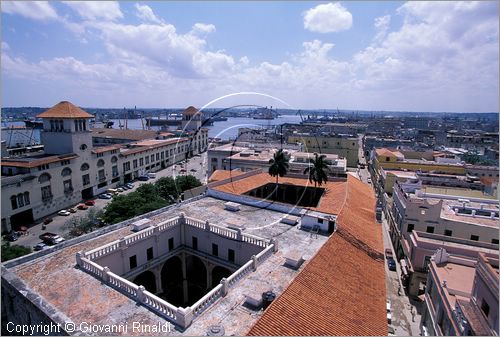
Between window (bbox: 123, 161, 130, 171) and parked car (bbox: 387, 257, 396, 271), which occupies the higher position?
window (bbox: 123, 161, 130, 171)

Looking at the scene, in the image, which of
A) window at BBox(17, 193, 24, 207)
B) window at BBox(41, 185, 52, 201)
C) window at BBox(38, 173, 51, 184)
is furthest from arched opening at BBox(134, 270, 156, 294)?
window at BBox(41, 185, 52, 201)

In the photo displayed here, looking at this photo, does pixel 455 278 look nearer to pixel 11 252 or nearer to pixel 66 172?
pixel 11 252

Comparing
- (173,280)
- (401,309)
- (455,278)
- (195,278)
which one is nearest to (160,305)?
(173,280)

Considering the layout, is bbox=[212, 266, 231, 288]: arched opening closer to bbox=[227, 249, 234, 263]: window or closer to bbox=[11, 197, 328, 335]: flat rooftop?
bbox=[227, 249, 234, 263]: window

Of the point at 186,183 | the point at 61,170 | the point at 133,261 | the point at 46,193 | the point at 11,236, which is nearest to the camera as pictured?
the point at 133,261

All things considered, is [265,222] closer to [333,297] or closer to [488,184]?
[333,297]

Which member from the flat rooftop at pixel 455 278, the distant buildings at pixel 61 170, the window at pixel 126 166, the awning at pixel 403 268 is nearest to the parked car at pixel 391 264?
the awning at pixel 403 268
